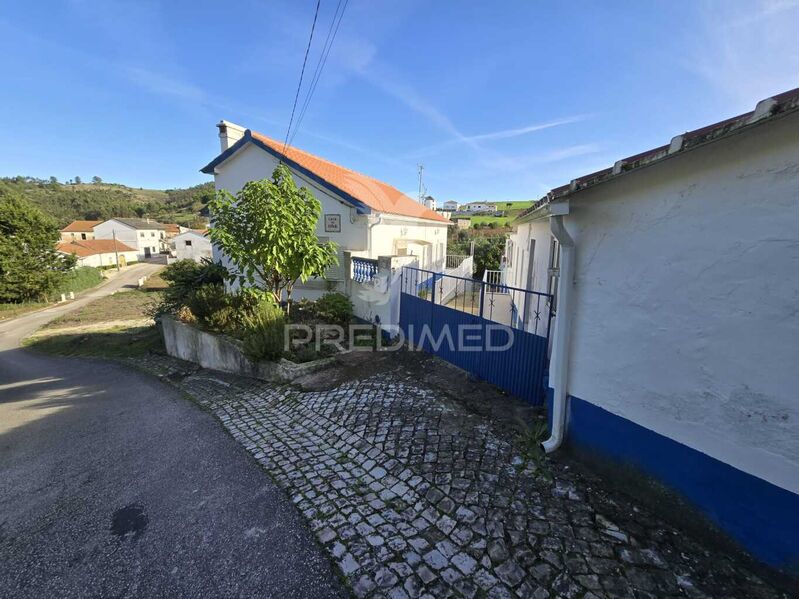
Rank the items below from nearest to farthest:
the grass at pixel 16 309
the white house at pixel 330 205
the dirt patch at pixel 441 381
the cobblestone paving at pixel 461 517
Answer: the cobblestone paving at pixel 461 517 → the dirt patch at pixel 441 381 → the white house at pixel 330 205 → the grass at pixel 16 309

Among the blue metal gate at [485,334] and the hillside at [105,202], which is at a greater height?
the hillside at [105,202]

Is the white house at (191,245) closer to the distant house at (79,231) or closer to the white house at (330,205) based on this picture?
the distant house at (79,231)

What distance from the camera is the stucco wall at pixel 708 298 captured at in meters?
2.31

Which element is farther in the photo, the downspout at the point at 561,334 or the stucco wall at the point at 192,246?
the stucco wall at the point at 192,246

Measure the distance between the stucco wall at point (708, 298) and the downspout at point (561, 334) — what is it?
0.24 m

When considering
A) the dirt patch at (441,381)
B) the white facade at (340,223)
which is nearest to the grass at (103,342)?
the white facade at (340,223)

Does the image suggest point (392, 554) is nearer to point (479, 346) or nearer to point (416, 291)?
point (479, 346)

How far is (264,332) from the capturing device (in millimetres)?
7785

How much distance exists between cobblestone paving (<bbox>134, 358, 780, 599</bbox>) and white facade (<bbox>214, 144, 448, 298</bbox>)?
21.7 ft

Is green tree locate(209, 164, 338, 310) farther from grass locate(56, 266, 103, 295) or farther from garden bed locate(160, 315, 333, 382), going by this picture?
grass locate(56, 266, 103, 295)

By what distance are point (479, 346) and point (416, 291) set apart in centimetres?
239

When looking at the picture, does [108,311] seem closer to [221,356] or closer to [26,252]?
[26,252]

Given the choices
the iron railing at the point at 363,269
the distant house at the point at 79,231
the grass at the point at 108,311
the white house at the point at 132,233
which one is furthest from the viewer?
the distant house at the point at 79,231

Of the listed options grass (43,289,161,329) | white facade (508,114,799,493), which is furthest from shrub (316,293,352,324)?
grass (43,289,161,329)
